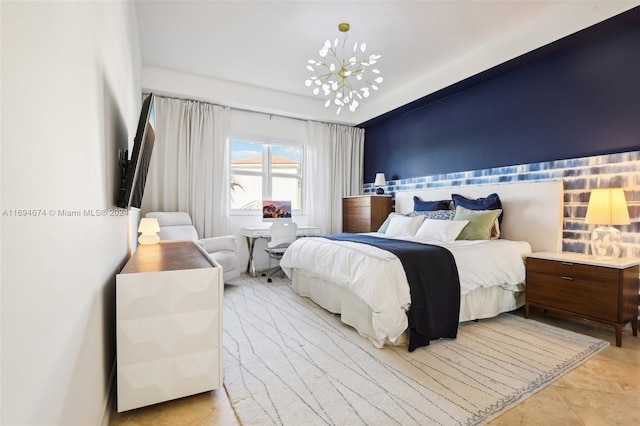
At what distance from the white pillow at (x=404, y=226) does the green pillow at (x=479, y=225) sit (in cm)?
54

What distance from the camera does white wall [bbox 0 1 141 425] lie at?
585 millimetres

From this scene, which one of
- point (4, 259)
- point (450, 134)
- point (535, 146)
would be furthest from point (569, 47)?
point (4, 259)

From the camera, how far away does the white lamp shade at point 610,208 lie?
2.50 metres

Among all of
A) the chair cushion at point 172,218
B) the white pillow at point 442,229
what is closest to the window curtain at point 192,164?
the chair cushion at point 172,218

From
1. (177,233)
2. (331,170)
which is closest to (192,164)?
(177,233)

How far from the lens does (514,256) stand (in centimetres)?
300

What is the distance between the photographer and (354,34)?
3320 mm

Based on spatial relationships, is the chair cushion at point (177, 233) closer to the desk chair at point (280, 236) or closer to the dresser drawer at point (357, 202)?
the desk chair at point (280, 236)

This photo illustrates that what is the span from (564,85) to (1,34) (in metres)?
4.15

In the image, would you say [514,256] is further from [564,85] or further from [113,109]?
[113,109]

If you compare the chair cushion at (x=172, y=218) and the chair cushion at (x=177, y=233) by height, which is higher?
the chair cushion at (x=172, y=218)

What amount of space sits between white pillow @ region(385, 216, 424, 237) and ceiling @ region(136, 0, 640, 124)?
1847 millimetres

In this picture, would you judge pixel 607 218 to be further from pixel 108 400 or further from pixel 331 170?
pixel 331 170

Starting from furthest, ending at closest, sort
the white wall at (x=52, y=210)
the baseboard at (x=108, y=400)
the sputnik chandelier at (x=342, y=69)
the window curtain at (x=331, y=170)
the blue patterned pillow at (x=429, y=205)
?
the window curtain at (x=331, y=170)
the blue patterned pillow at (x=429, y=205)
the sputnik chandelier at (x=342, y=69)
the baseboard at (x=108, y=400)
the white wall at (x=52, y=210)
